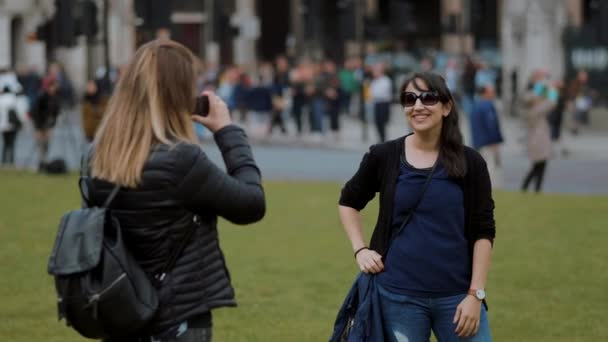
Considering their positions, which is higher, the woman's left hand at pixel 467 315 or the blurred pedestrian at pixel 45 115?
the woman's left hand at pixel 467 315

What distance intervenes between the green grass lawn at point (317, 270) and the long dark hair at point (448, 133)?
14.4ft

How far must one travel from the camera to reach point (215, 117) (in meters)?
5.36

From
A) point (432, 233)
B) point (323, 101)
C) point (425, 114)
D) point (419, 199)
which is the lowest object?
point (323, 101)

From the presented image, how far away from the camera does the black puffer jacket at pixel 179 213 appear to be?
5082 mm

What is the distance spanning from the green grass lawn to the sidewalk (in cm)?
1314

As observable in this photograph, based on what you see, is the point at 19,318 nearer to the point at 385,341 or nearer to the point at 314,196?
the point at 385,341

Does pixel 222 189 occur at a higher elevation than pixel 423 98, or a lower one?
lower

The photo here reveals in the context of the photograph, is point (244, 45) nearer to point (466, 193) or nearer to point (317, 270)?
point (317, 270)

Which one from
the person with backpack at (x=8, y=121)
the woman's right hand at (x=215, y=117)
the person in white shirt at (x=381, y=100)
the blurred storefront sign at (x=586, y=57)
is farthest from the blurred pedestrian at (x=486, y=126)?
the blurred storefront sign at (x=586, y=57)

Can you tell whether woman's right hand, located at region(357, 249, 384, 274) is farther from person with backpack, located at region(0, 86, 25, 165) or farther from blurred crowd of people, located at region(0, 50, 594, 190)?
person with backpack, located at region(0, 86, 25, 165)

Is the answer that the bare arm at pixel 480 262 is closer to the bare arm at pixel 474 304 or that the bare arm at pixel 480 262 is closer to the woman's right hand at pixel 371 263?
the bare arm at pixel 474 304

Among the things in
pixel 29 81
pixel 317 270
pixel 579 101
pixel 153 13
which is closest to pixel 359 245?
pixel 317 270

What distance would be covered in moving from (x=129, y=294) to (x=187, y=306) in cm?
23

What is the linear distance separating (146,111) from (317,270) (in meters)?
8.57
